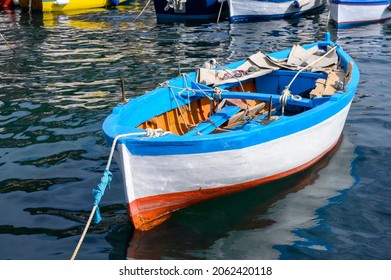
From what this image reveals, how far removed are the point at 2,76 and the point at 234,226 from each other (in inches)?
386

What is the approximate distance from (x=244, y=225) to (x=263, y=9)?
52.6 ft

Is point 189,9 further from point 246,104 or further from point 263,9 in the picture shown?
point 246,104

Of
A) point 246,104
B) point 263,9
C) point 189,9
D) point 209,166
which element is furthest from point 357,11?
point 209,166

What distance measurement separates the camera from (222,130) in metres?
7.68

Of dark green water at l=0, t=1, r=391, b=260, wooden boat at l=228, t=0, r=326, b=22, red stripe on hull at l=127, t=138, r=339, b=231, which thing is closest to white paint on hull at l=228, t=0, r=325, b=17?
wooden boat at l=228, t=0, r=326, b=22

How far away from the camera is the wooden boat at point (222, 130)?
19.7ft

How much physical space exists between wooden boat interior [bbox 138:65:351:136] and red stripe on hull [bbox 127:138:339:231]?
1033 millimetres

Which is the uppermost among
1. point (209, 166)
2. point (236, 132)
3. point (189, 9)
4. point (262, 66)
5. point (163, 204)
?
point (189, 9)

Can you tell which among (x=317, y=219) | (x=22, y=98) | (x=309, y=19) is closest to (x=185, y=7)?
(x=309, y=19)

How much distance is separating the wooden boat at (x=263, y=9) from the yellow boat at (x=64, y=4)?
7.88m

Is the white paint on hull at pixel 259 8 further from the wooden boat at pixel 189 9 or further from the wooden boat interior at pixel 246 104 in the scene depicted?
the wooden boat interior at pixel 246 104

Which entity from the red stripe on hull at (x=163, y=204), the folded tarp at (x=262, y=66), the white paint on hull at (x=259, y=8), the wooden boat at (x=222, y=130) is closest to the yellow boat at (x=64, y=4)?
the white paint on hull at (x=259, y=8)

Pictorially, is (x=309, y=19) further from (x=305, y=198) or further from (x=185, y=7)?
(x=305, y=198)

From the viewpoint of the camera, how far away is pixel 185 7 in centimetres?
2177
